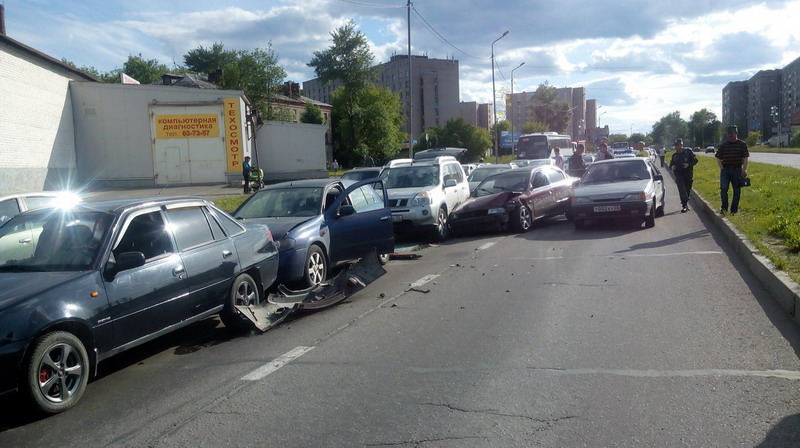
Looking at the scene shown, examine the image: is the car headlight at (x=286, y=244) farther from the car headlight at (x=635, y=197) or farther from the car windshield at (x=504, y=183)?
the car headlight at (x=635, y=197)

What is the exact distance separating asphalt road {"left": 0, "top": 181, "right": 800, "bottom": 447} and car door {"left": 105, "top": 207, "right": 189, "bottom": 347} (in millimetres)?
433

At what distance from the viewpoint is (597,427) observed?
4141 mm

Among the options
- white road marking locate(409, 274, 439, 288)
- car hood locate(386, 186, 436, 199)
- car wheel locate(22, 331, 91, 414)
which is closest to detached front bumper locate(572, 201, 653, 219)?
car hood locate(386, 186, 436, 199)

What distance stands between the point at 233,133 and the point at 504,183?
2564cm

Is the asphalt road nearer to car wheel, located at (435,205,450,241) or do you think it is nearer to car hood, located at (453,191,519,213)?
car wheel, located at (435,205,450,241)

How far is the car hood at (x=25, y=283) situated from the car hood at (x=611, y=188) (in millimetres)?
11452

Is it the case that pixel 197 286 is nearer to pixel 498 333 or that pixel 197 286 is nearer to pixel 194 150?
pixel 498 333

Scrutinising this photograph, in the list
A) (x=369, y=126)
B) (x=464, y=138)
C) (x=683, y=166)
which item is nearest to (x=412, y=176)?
(x=683, y=166)

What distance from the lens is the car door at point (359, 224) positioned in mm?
9703

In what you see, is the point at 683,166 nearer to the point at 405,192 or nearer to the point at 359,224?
the point at 405,192

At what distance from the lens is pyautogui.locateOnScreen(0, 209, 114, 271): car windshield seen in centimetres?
550

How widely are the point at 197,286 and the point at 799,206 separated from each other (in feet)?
37.5

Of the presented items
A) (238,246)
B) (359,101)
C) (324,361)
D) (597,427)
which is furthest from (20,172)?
(359,101)

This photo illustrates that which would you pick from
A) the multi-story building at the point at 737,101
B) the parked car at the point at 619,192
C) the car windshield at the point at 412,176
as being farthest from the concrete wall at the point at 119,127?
the multi-story building at the point at 737,101
